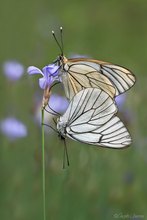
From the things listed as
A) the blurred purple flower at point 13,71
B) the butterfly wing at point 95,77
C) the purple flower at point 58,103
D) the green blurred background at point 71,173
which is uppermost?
the blurred purple flower at point 13,71

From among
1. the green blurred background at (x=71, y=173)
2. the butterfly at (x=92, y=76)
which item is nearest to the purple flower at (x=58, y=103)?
A: the green blurred background at (x=71, y=173)

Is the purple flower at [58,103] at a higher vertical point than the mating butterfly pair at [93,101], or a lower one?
higher

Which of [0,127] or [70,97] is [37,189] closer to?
[0,127]

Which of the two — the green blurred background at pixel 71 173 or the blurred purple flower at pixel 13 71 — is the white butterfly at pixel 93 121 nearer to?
the green blurred background at pixel 71 173

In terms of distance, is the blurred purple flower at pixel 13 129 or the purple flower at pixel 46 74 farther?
the blurred purple flower at pixel 13 129

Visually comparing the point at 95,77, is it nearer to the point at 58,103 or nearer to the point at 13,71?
the point at 58,103

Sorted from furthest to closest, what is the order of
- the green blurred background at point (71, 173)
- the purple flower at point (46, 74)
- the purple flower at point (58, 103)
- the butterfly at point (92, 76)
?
the purple flower at point (58, 103) < the green blurred background at point (71, 173) < the butterfly at point (92, 76) < the purple flower at point (46, 74)

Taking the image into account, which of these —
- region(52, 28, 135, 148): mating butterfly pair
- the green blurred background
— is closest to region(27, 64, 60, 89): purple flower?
region(52, 28, 135, 148): mating butterfly pair

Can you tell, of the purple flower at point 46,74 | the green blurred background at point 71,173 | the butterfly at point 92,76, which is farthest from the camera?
the green blurred background at point 71,173
